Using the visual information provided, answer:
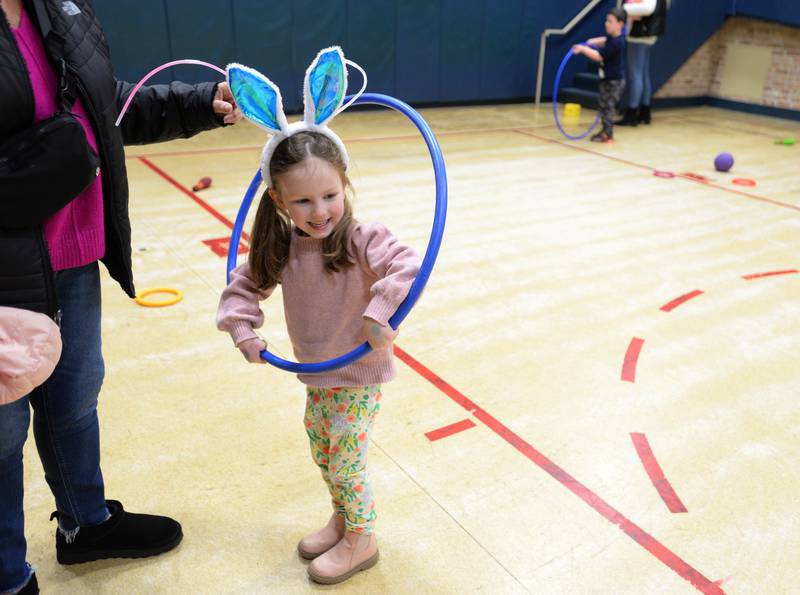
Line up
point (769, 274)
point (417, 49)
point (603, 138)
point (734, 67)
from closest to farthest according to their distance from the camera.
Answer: point (769, 274) < point (603, 138) < point (417, 49) < point (734, 67)

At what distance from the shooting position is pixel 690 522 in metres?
2.08

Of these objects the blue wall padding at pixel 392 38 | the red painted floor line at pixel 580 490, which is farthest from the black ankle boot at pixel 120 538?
the blue wall padding at pixel 392 38

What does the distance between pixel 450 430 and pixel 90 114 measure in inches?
61.2

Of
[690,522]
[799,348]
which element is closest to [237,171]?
[799,348]

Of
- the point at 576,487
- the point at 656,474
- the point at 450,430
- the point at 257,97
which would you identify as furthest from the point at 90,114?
the point at 656,474

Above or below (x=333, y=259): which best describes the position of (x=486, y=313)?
below

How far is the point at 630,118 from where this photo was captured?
28.6 feet

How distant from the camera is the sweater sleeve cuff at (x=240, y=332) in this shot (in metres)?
1.56

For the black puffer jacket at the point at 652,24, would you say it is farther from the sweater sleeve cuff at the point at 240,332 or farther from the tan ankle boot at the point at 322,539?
the sweater sleeve cuff at the point at 240,332

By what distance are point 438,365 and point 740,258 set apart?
2.38m

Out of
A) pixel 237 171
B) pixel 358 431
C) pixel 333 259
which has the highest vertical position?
pixel 333 259

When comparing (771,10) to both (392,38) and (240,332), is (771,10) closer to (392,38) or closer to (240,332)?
(392,38)

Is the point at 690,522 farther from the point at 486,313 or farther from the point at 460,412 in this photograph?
the point at 486,313

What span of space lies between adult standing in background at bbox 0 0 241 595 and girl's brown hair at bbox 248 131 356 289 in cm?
30
